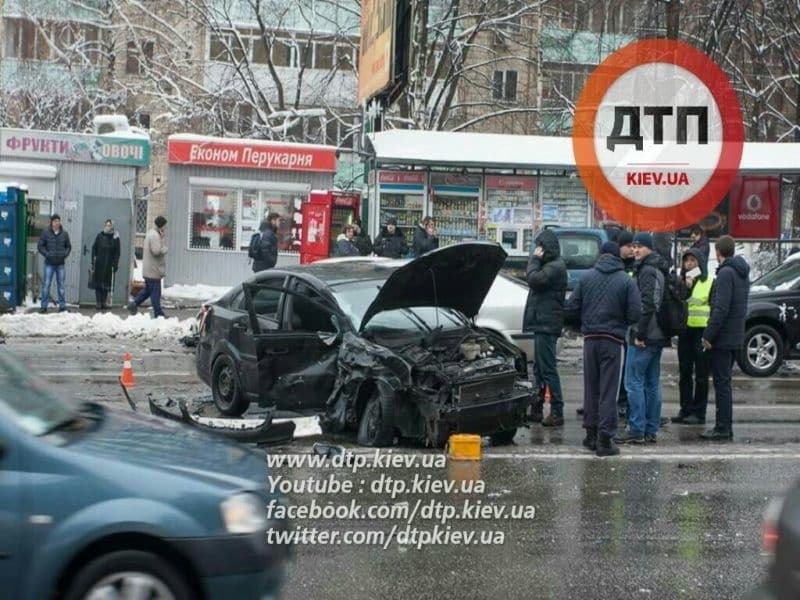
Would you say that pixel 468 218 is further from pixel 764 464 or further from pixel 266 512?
pixel 266 512

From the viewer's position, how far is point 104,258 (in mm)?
22844

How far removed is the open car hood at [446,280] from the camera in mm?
10500

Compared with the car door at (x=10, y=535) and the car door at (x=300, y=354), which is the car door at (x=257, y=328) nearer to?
the car door at (x=300, y=354)

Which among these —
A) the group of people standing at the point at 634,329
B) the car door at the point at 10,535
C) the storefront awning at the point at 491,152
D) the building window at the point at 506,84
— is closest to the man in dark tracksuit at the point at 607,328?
the group of people standing at the point at 634,329

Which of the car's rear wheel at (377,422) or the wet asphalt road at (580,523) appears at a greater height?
the car's rear wheel at (377,422)

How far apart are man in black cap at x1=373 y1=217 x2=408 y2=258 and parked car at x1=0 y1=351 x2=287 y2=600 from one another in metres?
17.6

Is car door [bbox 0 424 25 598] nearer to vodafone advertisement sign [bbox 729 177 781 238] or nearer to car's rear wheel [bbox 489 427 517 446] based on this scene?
car's rear wheel [bbox 489 427 517 446]

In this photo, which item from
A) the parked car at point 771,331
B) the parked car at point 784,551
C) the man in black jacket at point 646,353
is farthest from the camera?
the parked car at point 771,331

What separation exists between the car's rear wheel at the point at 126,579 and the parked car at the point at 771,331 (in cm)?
1258

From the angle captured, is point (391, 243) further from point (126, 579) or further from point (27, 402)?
point (126, 579)

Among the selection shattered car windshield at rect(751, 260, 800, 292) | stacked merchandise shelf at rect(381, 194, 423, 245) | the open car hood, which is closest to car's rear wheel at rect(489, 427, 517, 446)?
the open car hood

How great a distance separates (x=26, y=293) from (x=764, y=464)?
54.8ft

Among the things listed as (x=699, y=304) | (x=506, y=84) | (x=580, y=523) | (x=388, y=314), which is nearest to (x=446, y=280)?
(x=388, y=314)

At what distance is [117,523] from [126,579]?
0.24 m
